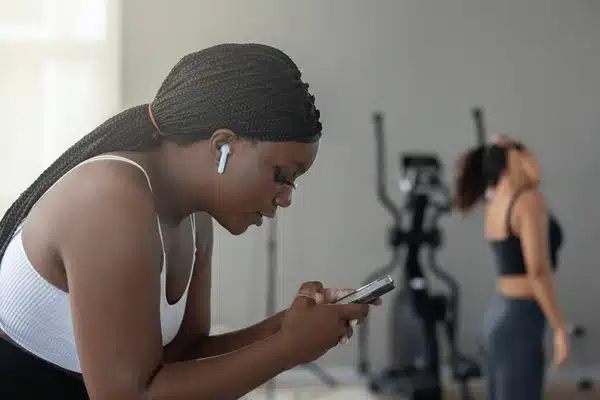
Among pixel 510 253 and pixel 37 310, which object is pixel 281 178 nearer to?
pixel 37 310

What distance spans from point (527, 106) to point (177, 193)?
7.72 feet

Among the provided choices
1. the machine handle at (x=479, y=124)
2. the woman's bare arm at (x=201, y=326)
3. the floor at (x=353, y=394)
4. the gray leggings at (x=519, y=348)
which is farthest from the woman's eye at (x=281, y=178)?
the machine handle at (x=479, y=124)

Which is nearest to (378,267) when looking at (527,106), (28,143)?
(527,106)

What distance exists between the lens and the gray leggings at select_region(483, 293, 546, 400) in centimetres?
164

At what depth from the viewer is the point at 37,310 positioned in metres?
0.52

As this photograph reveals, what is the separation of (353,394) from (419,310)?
340 millimetres

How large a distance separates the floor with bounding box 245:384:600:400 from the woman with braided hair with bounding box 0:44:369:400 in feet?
3.45

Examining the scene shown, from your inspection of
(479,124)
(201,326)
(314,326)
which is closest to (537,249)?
(479,124)

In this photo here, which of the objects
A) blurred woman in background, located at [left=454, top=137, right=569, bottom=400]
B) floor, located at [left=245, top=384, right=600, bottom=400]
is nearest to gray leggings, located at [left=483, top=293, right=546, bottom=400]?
blurred woman in background, located at [left=454, top=137, right=569, bottom=400]

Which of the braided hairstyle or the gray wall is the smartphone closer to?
the braided hairstyle

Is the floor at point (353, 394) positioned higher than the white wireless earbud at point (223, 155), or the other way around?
the white wireless earbud at point (223, 155)

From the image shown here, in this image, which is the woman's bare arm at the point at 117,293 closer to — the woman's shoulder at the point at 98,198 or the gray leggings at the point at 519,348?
the woman's shoulder at the point at 98,198

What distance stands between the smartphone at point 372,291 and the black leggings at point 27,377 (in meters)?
0.21

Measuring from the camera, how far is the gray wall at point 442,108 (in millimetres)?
2516
